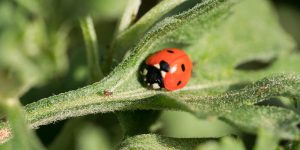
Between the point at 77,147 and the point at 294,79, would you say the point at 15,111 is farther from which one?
the point at 77,147

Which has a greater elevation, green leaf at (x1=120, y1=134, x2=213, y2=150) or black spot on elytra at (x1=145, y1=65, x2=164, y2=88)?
black spot on elytra at (x1=145, y1=65, x2=164, y2=88)

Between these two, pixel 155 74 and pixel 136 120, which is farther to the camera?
pixel 155 74

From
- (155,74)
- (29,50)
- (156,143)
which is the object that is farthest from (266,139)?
(29,50)

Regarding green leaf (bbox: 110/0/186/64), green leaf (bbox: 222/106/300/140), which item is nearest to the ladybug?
green leaf (bbox: 110/0/186/64)

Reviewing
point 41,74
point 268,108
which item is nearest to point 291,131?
point 268,108

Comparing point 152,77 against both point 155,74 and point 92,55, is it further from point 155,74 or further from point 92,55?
point 92,55

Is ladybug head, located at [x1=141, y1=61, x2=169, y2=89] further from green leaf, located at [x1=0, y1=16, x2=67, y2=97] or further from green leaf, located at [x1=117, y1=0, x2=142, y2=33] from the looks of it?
green leaf, located at [x1=0, y1=16, x2=67, y2=97]

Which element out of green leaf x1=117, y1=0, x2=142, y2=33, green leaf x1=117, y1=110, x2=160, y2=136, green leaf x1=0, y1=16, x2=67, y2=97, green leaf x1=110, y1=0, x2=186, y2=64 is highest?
green leaf x1=0, y1=16, x2=67, y2=97
